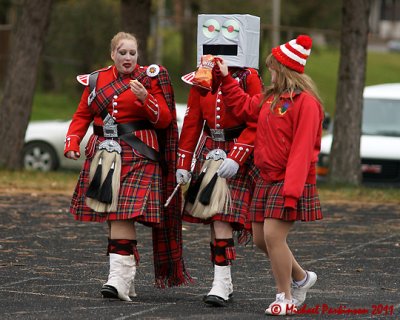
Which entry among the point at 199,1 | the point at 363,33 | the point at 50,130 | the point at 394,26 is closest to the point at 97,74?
the point at 363,33

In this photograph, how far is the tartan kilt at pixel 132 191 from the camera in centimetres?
796

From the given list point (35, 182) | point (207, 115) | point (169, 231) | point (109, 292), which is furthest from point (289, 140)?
point (35, 182)

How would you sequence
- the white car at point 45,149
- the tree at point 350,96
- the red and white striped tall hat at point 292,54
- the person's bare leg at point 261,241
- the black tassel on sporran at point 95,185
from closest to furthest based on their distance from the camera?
1. the red and white striped tall hat at point 292,54
2. the person's bare leg at point 261,241
3. the black tassel on sporran at point 95,185
4. the tree at point 350,96
5. the white car at point 45,149

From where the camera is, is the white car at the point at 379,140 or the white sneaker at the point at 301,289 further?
the white car at the point at 379,140

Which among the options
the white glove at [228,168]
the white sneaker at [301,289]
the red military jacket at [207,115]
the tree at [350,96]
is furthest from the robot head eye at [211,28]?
the tree at [350,96]

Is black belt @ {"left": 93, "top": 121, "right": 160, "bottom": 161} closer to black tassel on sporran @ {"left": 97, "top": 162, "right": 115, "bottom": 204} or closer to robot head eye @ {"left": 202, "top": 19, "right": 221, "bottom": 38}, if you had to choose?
black tassel on sporran @ {"left": 97, "top": 162, "right": 115, "bottom": 204}

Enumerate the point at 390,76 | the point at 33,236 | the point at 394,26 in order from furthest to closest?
1. the point at 394,26
2. the point at 390,76
3. the point at 33,236

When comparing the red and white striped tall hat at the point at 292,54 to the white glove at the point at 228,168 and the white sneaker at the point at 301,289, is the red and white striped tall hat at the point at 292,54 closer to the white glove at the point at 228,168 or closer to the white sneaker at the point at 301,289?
the white glove at the point at 228,168

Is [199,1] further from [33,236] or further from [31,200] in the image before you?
[33,236]

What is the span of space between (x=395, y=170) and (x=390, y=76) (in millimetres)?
36047

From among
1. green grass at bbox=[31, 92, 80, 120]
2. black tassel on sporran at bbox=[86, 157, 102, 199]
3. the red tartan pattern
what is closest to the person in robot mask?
the red tartan pattern

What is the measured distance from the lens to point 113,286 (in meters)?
7.88

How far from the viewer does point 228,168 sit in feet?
25.2

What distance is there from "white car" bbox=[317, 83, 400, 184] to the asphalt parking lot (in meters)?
4.52
